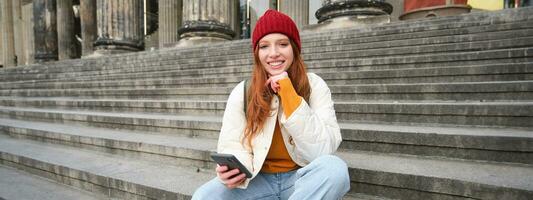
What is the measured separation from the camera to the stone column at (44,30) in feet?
50.6

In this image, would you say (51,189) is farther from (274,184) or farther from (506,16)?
(506,16)

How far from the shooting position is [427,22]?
502 cm

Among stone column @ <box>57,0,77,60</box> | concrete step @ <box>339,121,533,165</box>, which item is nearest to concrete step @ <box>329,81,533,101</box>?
concrete step @ <box>339,121,533,165</box>

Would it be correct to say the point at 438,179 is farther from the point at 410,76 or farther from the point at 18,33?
the point at 18,33

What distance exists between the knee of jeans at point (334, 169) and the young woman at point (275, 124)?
0.06 m

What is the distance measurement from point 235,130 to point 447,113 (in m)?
1.84

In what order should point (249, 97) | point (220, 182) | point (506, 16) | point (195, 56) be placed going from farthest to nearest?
point (195, 56), point (506, 16), point (249, 97), point (220, 182)

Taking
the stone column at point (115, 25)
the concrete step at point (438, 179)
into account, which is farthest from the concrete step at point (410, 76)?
the stone column at point (115, 25)

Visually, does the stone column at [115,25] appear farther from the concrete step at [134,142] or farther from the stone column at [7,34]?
the stone column at [7,34]

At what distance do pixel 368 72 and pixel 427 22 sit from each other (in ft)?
6.55

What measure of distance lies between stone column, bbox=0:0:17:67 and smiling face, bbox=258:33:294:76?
979 inches

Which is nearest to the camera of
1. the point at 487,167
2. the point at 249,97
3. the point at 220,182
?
the point at 220,182

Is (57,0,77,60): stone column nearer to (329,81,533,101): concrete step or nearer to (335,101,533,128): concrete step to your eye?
(329,81,533,101): concrete step

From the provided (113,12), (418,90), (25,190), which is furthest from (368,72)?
(113,12)
